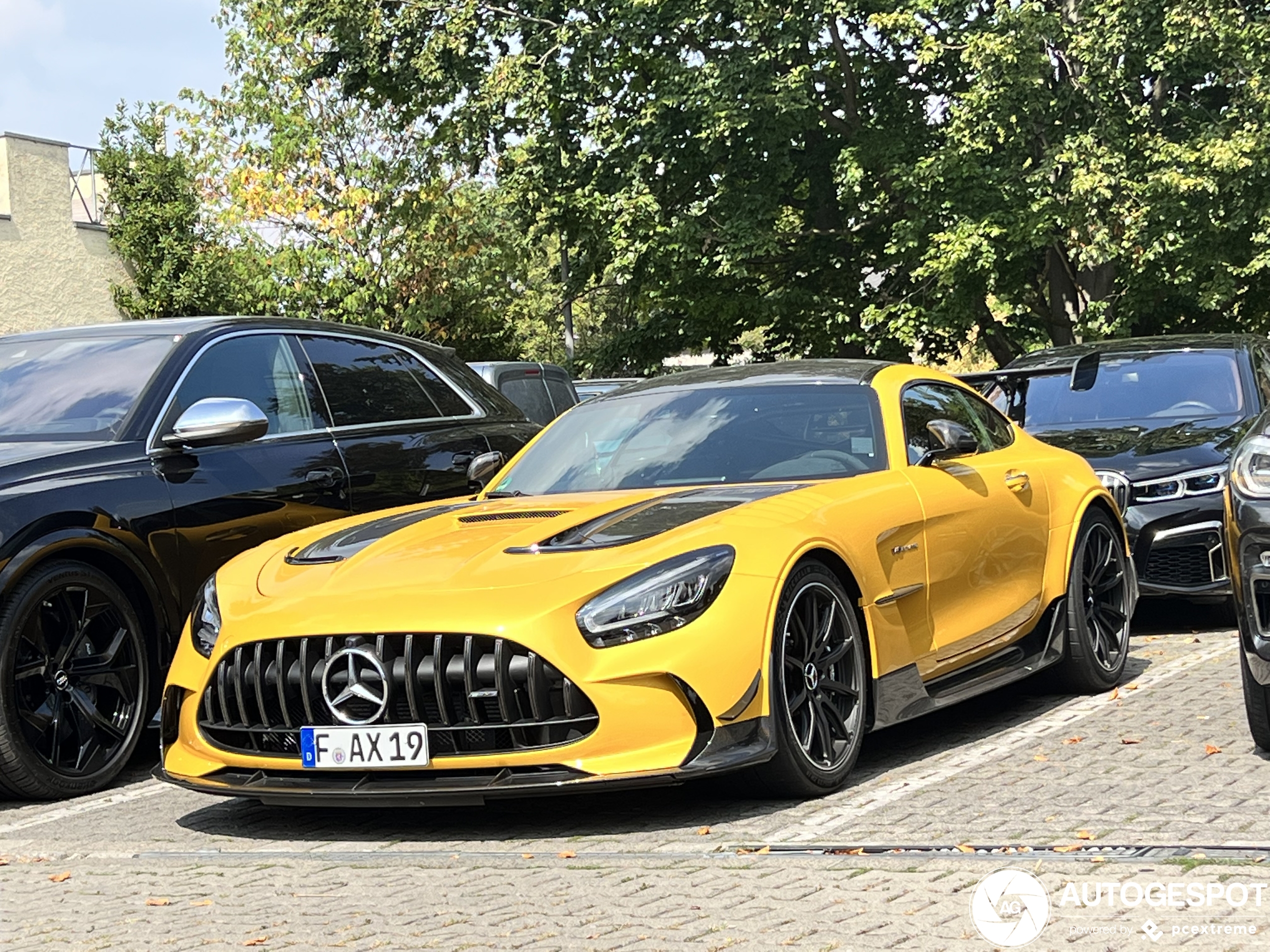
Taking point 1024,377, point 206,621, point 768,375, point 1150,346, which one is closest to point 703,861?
point 206,621

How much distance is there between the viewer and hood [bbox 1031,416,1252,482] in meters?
9.51

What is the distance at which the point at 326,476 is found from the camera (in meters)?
7.90

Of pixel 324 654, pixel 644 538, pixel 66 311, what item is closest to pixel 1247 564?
pixel 644 538

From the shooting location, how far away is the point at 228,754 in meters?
5.55

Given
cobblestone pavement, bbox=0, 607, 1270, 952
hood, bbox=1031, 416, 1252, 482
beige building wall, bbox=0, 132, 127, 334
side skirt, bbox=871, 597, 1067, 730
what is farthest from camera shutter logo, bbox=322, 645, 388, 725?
beige building wall, bbox=0, 132, 127, 334

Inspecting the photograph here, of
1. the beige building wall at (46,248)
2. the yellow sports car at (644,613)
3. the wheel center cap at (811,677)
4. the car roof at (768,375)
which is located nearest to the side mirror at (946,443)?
the yellow sports car at (644,613)

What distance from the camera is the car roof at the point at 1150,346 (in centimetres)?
1107

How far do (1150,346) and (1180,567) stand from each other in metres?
2.40

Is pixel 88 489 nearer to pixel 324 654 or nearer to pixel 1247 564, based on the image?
pixel 324 654

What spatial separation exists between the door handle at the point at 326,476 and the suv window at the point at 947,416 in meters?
2.63

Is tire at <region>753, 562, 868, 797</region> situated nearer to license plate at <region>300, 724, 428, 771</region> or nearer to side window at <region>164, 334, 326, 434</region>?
license plate at <region>300, 724, 428, 771</region>

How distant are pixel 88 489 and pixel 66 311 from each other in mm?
37127

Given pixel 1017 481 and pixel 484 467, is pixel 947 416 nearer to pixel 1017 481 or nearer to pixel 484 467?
pixel 1017 481

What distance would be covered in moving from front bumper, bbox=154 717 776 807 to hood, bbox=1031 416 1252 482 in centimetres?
490
